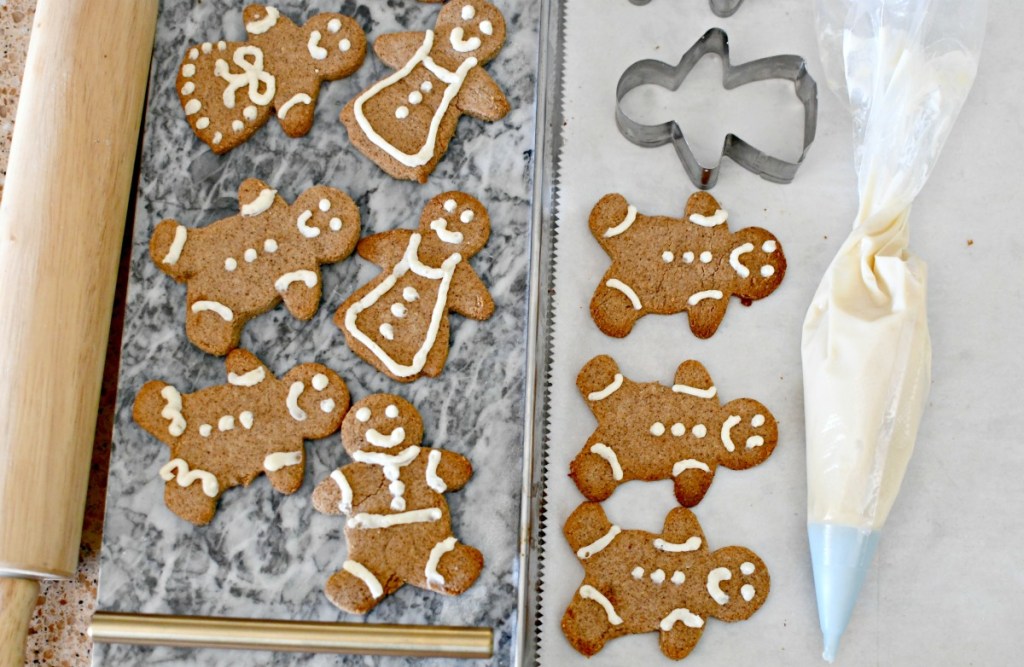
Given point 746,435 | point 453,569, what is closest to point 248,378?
point 453,569

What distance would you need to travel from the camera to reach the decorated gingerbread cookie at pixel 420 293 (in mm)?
1450

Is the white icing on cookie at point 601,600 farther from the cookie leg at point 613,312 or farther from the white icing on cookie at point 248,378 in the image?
the white icing on cookie at point 248,378

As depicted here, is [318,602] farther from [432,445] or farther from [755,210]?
[755,210]

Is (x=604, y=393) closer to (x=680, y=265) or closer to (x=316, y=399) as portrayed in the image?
(x=680, y=265)

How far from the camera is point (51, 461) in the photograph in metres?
1.37

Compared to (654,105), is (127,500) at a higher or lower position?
lower

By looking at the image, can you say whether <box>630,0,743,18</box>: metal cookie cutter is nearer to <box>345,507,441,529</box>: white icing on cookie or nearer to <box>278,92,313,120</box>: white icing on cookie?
<box>278,92,313,120</box>: white icing on cookie

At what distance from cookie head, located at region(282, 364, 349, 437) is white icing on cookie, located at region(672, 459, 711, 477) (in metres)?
0.47

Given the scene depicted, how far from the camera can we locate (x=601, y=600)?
1.38 meters

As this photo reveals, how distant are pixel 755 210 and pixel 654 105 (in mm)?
231

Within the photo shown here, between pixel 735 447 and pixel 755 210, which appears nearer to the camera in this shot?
pixel 735 447

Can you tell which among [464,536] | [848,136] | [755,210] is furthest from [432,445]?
[848,136]

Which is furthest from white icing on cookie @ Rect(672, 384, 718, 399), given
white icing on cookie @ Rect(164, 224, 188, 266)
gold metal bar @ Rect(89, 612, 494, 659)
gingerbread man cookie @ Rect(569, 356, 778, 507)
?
white icing on cookie @ Rect(164, 224, 188, 266)

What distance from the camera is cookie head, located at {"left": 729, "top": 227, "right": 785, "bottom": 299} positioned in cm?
149
